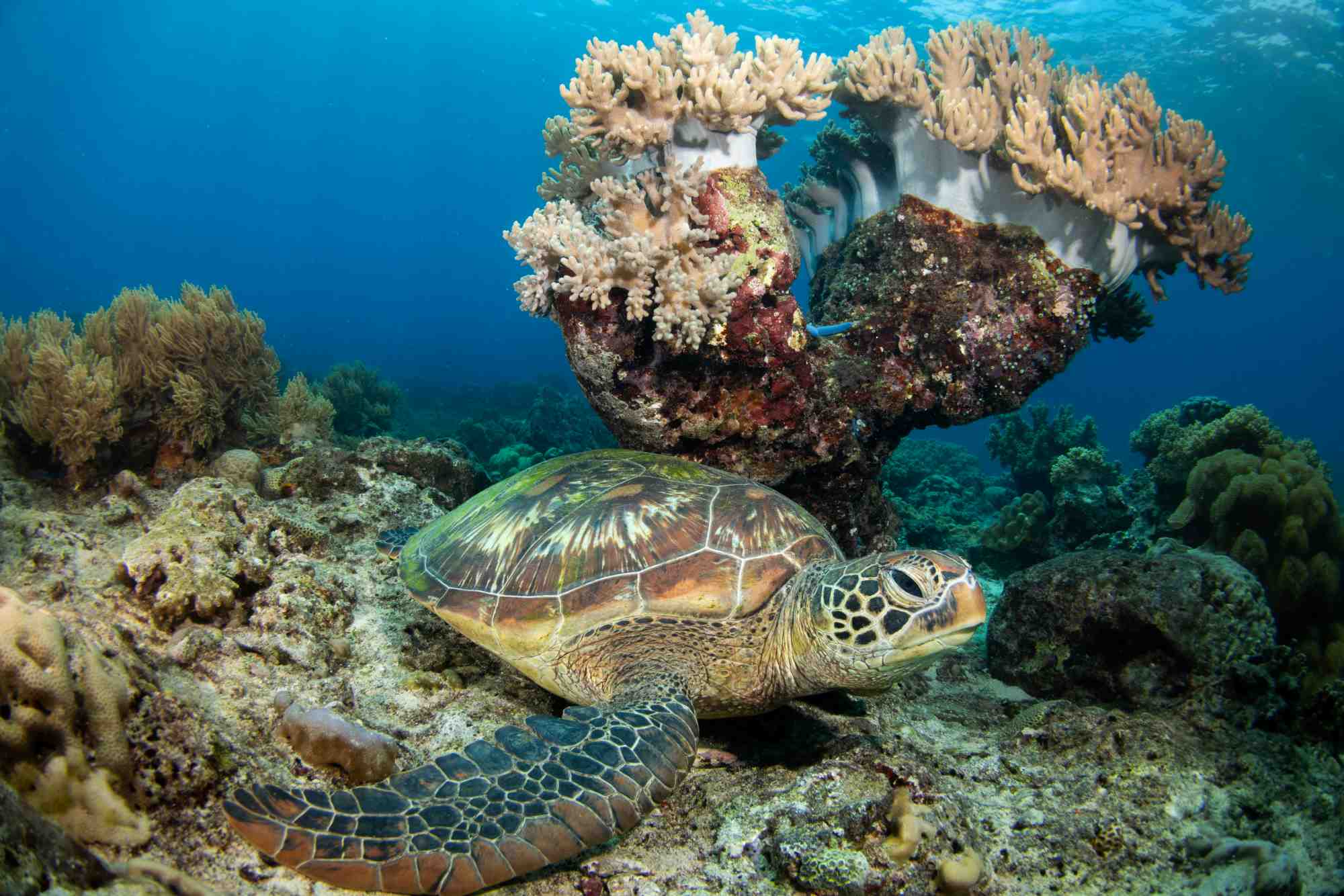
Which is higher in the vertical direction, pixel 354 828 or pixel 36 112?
pixel 36 112

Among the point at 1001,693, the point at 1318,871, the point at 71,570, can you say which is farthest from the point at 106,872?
the point at 1001,693

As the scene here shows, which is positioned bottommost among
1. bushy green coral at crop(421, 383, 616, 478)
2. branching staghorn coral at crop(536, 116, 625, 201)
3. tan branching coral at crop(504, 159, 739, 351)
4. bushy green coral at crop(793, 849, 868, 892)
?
bushy green coral at crop(421, 383, 616, 478)

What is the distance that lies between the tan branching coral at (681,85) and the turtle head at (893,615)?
8.39ft

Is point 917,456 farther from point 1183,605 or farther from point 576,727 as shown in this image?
point 576,727

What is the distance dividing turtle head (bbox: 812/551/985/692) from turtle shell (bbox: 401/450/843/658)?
1.19ft

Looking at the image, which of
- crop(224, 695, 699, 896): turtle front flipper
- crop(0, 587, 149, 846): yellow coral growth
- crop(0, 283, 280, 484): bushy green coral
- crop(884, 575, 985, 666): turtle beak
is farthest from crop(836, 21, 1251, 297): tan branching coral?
crop(0, 283, 280, 484): bushy green coral

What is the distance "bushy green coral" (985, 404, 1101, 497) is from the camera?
323 inches

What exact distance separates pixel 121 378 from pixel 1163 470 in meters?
8.96

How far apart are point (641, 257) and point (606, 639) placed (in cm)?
183

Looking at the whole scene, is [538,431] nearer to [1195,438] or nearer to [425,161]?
[1195,438]

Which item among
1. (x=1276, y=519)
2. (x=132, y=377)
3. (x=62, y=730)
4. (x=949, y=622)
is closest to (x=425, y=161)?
(x=132, y=377)

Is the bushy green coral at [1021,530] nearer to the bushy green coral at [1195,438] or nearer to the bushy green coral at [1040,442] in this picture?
the bushy green coral at [1195,438]

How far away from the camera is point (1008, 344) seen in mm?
3572

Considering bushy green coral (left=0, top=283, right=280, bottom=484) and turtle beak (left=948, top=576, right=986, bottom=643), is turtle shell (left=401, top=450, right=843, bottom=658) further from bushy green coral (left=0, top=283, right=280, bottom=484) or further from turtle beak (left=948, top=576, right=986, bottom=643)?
bushy green coral (left=0, top=283, right=280, bottom=484)
